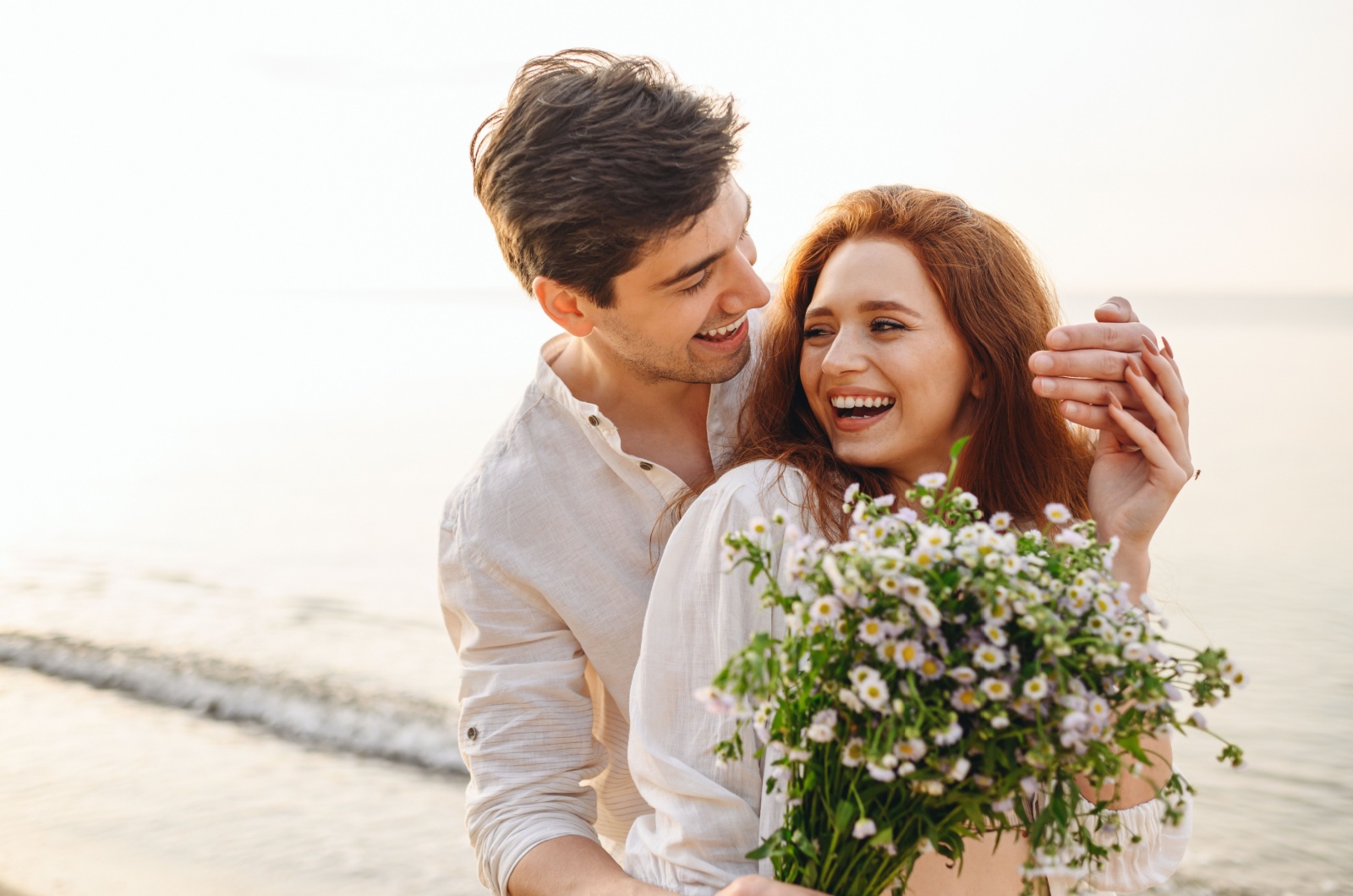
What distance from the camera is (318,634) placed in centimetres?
780

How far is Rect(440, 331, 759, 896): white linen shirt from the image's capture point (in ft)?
8.91

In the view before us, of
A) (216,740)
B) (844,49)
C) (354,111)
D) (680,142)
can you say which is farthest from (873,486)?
(354,111)

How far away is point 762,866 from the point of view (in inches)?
75.7

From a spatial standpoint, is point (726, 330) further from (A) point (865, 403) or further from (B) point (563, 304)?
(A) point (865, 403)

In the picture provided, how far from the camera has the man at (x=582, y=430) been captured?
2.70 m

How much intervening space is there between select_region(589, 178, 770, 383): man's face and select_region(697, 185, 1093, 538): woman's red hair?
0.22 metres

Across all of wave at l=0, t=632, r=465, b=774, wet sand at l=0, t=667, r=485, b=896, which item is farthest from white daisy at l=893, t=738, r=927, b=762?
wave at l=0, t=632, r=465, b=774

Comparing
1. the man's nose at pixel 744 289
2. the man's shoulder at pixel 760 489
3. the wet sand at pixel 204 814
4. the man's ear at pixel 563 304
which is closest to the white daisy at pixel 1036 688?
the man's shoulder at pixel 760 489

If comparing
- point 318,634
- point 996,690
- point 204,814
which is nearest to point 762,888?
point 996,690

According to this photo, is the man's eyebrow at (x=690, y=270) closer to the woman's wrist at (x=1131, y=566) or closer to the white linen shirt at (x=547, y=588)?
the white linen shirt at (x=547, y=588)

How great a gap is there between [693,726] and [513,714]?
2.72 feet

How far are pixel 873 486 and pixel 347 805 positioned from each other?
4138 mm

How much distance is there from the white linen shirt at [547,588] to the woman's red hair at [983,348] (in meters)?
0.38

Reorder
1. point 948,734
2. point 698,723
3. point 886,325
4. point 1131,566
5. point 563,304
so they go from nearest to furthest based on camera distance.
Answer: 1. point 948,734
2. point 698,723
3. point 1131,566
4. point 886,325
5. point 563,304
